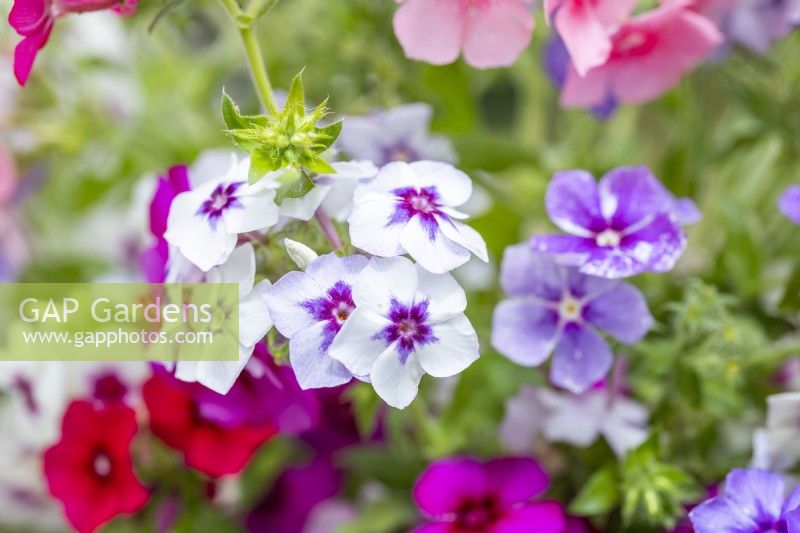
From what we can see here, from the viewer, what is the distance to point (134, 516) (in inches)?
26.6

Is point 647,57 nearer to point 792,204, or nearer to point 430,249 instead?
point 792,204

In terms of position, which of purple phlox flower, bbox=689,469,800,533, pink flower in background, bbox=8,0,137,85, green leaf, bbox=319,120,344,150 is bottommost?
purple phlox flower, bbox=689,469,800,533

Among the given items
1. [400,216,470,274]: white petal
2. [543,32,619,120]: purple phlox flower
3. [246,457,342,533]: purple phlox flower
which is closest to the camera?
[400,216,470,274]: white petal

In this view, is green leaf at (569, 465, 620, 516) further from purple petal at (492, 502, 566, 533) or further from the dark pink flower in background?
the dark pink flower in background

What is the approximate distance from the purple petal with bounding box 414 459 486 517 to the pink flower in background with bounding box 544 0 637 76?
229 mm

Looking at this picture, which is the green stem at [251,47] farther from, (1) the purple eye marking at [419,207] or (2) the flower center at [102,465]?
(2) the flower center at [102,465]

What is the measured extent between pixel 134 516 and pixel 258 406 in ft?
0.58

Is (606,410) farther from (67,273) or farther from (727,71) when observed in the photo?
(67,273)

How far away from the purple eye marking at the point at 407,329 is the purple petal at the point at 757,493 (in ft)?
0.52

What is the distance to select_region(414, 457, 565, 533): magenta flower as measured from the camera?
21.1 inches

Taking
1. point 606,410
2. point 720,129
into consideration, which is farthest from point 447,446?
point 720,129

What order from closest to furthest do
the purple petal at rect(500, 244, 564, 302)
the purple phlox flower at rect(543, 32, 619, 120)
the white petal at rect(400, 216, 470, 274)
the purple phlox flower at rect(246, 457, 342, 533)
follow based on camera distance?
the white petal at rect(400, 216, 470, 274) → the purple petal at rect(500, 244, 564, 302) → the purple phlox flower at rect(543, 32, 619, 120) → the purple phlox flower at rect(246, 457, 342, 533)

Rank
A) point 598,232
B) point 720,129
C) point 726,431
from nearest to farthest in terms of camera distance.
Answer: point 598,232 < point 726,431 < point 720,129

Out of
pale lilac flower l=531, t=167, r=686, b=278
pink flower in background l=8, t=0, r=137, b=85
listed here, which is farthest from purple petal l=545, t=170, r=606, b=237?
pink flower in background l=8, t=0, r=137, b=85
